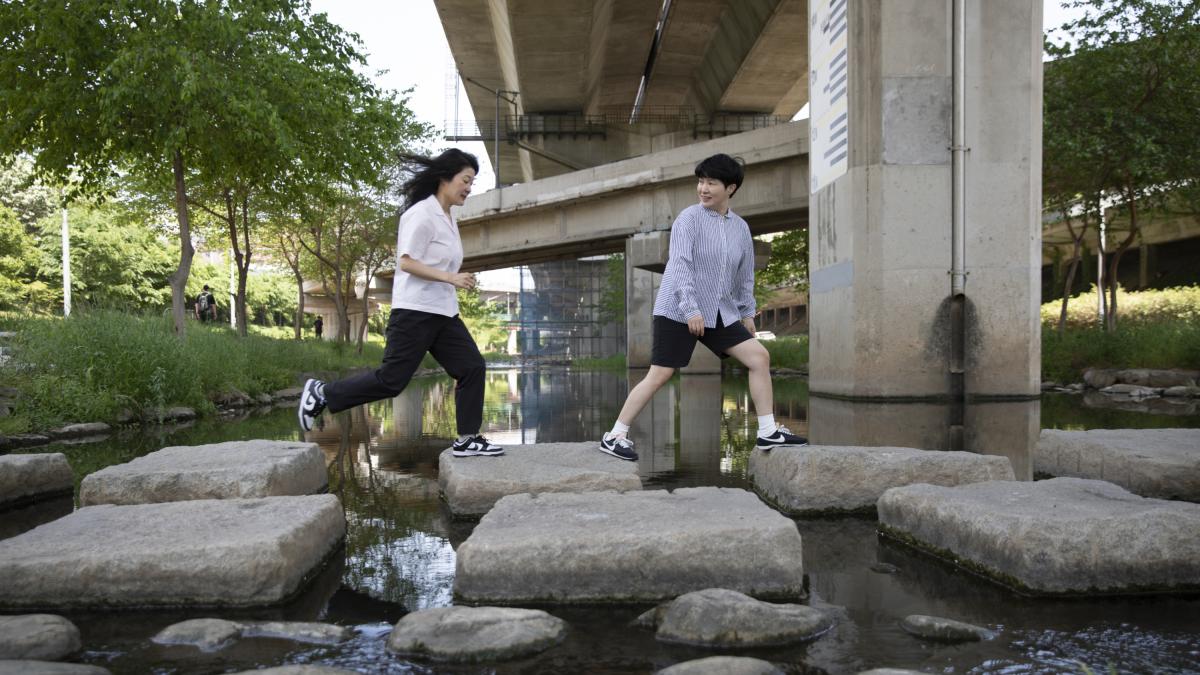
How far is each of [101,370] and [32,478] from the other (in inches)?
211

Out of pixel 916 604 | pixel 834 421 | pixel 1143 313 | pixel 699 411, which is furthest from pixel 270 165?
pixel 1143 313

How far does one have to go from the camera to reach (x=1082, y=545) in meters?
3.15

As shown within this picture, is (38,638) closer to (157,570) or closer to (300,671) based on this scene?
(157,570)

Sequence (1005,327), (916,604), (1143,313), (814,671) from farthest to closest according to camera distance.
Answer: (1143,313) → (1005,327) → (916,604) → (814,671)

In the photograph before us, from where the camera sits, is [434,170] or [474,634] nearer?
[474,634]

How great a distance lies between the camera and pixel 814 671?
2.40 meters

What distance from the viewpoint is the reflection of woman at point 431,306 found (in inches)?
206

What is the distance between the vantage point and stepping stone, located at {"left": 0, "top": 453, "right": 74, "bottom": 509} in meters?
5.17

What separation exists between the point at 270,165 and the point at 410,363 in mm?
11028

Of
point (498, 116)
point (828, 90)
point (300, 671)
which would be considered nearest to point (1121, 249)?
point (828, 90)

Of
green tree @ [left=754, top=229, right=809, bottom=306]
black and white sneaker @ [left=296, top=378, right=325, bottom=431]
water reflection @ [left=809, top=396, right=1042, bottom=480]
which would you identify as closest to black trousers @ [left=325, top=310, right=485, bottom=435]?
black and white sneaker @ [left=296, top=378, right=325, bottom=431]

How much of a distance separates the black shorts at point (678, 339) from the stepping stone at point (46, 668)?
3.53m

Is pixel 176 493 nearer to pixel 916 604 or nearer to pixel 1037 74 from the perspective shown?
pixel 916 604

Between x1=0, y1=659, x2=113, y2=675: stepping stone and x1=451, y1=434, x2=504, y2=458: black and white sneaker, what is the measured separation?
3.02 meters
